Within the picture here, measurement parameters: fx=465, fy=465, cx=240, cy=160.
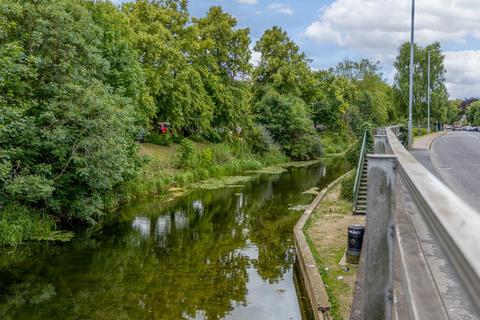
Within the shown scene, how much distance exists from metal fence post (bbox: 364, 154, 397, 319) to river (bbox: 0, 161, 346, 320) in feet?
19.7

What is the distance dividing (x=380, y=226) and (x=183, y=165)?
24.9 m

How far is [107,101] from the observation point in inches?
624

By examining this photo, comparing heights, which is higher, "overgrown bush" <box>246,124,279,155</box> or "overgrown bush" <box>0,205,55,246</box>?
"overgrown bush" <box>246,124,279,155</box>

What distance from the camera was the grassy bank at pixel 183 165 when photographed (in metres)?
21.6

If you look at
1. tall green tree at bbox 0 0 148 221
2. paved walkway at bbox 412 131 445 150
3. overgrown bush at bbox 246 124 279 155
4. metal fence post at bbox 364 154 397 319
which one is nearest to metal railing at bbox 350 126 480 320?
metal fence post at bbox 364 154 397 319

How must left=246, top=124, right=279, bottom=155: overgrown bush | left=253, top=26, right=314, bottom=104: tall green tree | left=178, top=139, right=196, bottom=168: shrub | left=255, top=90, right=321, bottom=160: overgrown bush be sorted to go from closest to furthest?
left=178, top=139, right=196, bottom=168: shrub, left=246, top=124, right=279, bottom=155: overgrown bush, left=255, top=90, right=321, bottom=160: overgrown bush, left=253, top=26, right=314, bottom=104: tall green tree

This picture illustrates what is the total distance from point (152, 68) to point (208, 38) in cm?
920

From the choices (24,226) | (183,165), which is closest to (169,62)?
(183,165)

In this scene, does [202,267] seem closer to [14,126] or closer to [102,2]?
[14,126]

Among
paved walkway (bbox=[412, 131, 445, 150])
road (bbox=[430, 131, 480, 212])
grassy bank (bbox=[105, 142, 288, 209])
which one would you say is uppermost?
paved walkway (bbox=[412, 131, 445, 150])

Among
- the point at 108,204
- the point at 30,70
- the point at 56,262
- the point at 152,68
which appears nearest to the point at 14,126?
the point at 30,70

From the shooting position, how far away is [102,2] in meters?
21.8

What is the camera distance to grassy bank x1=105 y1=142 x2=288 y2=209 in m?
21.6

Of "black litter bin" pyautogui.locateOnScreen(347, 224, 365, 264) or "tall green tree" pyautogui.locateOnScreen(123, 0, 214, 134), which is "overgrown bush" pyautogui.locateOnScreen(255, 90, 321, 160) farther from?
"black litter bin" pyautogui.locateOnScreen(347, 224, 365, 264)
